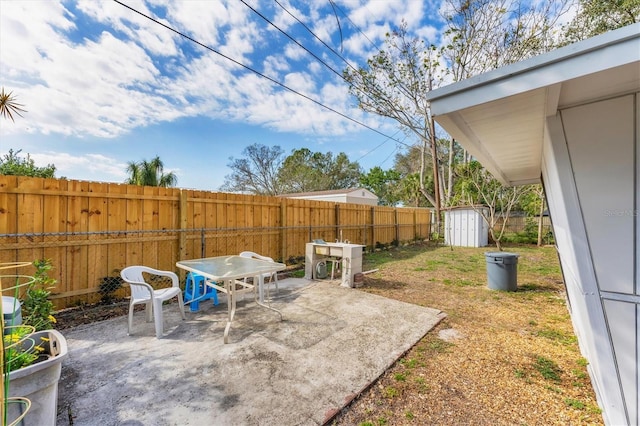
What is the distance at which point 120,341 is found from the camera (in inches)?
118

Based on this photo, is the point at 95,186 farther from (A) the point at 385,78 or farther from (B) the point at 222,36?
(A) the point at 385,78

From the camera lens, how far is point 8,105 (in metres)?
3.57

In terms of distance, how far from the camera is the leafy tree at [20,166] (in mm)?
10564

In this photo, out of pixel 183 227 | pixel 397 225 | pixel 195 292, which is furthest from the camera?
pixel 397 225

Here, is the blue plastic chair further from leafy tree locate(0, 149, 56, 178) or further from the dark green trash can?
leafy tree locate(0, 149, 56, 178)

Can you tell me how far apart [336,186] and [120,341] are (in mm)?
28331

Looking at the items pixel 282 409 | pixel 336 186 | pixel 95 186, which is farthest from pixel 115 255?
pixel 336 186

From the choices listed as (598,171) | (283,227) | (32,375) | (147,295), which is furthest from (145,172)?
(598,171)

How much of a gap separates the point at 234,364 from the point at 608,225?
3156mm

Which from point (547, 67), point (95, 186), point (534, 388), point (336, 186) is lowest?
Answer: point (534, 388)

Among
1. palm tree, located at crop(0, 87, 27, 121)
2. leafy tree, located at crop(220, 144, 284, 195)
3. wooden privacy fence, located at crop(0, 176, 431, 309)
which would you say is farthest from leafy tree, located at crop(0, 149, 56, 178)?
leafy tree, located at crop(220, 144, 284, 195)

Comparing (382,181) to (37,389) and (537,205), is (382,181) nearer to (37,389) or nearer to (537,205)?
(537,205)

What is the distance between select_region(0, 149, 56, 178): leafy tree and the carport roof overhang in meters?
15.2

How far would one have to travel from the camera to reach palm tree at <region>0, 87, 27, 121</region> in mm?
3502
